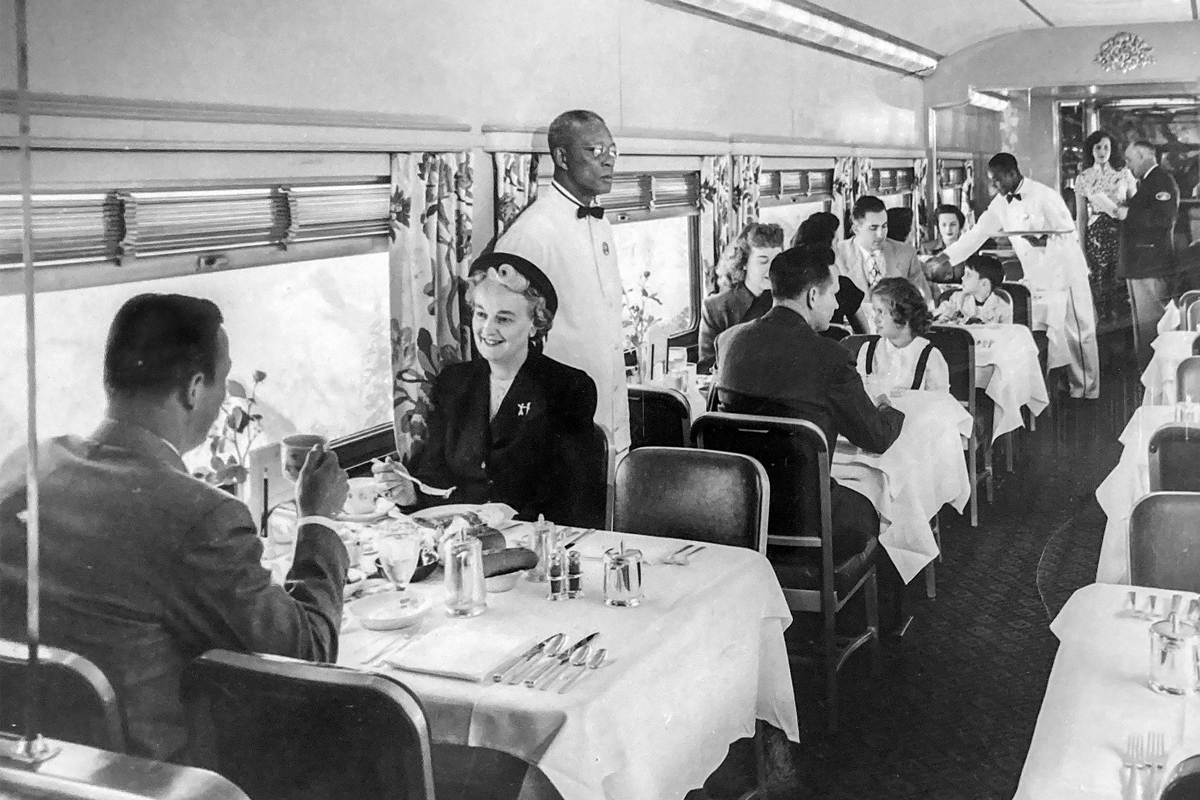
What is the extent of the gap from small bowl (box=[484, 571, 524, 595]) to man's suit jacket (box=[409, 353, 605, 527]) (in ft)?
2.81

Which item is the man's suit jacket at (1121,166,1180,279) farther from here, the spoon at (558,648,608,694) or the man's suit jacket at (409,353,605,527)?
the spoon at (558,648,608,694)

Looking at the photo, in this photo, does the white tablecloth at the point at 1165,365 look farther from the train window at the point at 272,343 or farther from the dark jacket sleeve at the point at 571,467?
the train window at the point at 272,343

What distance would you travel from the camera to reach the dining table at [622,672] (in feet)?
5.64

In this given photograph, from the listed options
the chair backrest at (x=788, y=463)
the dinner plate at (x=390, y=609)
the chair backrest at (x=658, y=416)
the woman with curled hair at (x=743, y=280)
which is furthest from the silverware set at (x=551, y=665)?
the woman with curled hair at (x=743, y=280)

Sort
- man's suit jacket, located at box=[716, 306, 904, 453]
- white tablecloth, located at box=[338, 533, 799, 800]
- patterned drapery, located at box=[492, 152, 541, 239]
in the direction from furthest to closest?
patterned drapery, located at box=[492, 152, 541, 239]
man's suit jacket, located at box=[716, 306, 904, 453]
white tablecloth, located at box=[338, 533, 799, 800]

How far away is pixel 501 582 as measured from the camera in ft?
7.32

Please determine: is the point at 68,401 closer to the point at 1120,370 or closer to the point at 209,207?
the point at 209,207

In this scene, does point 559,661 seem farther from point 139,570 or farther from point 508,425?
point 508,425

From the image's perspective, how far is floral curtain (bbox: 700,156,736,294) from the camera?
3.92 meters

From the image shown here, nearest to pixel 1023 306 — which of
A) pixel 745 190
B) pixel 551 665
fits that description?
pixel 745 190

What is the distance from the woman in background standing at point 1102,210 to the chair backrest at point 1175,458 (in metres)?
0.35

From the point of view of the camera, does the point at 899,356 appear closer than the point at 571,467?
No

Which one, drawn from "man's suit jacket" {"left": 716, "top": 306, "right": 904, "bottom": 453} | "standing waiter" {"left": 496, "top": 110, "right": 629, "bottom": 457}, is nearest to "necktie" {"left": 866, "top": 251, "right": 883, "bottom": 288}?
"man's suit jacket" {"left": 716, "top": 306, "right": 904, "bottom": 453}

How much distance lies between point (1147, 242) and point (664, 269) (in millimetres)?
1655
